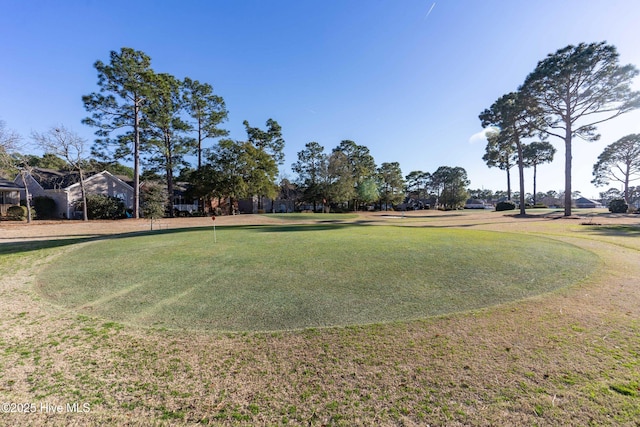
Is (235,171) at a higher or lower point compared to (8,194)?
higher

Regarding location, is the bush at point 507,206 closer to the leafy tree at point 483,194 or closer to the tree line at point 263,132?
the tree line at point 263,132

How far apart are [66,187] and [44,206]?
289 centimetres

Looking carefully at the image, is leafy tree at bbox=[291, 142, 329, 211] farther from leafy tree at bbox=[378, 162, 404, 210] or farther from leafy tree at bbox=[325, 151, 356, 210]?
leafy tree at bbox=[378, 162, 404, 210]

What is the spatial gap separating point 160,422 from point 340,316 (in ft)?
9.32

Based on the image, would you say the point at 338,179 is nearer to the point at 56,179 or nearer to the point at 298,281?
the point at 56,179

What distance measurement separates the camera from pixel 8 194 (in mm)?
28781

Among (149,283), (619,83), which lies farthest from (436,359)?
(619,83)

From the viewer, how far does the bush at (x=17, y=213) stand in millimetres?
25297

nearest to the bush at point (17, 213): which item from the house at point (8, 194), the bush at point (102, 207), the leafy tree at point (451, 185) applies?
the house at point (8, 194)

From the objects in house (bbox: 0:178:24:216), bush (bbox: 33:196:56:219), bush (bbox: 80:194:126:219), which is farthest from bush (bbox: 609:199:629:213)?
house (bbox: 0:178:24:216)

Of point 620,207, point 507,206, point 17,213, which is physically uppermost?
point 17,213

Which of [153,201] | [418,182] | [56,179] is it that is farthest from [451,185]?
[56,179]

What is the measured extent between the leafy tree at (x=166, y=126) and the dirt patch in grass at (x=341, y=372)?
3009 cm

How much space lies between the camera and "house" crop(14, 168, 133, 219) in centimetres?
2897
